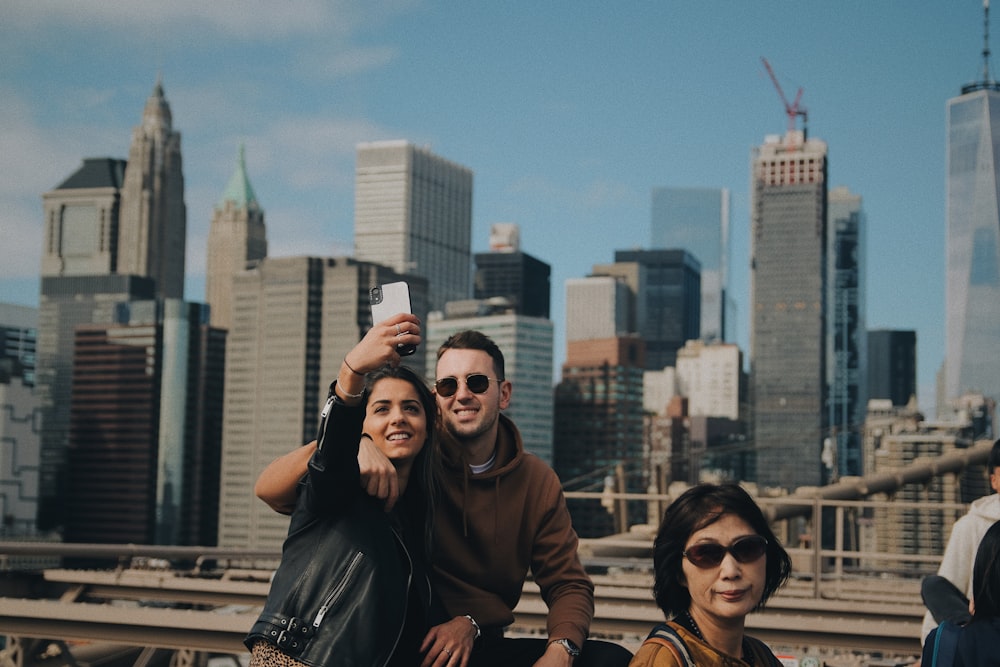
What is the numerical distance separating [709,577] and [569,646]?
724 millimetres

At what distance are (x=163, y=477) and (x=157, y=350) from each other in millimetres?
18160

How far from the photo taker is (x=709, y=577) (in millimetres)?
2898

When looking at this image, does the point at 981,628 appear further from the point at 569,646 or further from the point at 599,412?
the point at 599,412

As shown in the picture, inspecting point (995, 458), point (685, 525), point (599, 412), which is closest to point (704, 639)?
point (685, 525)

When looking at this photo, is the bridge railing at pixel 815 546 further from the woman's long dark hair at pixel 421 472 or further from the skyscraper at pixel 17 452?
the skyscraper at pixel 17 452

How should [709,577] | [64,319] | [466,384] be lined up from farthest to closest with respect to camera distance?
[64,319]
[466,384]
[709,577]

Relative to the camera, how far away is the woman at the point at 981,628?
2938 mm

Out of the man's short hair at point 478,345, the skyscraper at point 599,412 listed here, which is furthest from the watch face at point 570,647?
the skyscraper at point 599,412

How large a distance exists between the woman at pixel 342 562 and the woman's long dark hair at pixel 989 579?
4.69ft

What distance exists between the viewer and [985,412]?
15362cm

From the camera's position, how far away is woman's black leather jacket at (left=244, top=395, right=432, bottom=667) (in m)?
2.94

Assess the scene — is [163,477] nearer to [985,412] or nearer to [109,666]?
[985,412]

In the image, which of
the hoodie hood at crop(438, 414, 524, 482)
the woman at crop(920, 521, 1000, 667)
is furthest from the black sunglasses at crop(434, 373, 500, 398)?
the woman at crop(920, 521, 1000, 667)

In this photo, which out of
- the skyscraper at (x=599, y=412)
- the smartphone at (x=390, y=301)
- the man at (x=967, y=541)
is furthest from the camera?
the skyscraper at (x=599, y=412)
